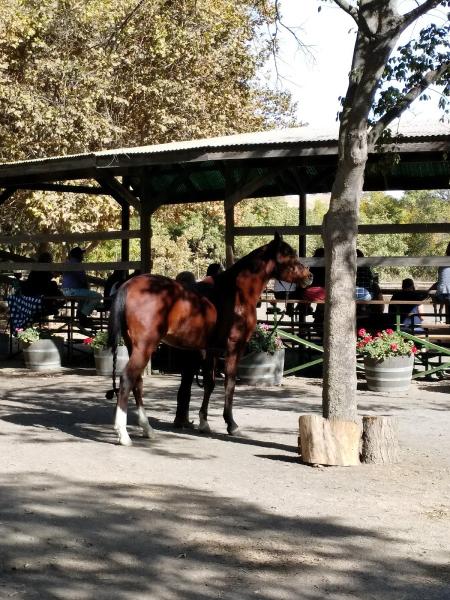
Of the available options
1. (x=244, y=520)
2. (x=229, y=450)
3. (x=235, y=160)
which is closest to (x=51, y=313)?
(x=235, y=160)

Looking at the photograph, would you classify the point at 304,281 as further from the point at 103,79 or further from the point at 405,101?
the point at 103,79

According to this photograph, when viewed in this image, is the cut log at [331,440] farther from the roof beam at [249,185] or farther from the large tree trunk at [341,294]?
the roof beam at [249,185]

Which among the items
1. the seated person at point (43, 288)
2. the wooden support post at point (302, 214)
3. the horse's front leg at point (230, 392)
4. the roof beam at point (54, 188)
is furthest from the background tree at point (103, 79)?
the horse's front leg at point (230, 392)

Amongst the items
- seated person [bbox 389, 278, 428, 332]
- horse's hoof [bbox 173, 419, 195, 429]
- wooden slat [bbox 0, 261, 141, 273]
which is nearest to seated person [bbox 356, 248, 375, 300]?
seated person [bbox 389, 278, 428, 332]

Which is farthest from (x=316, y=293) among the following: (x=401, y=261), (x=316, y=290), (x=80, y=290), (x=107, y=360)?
(x=80, y=290)

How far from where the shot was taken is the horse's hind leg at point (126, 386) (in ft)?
30.2

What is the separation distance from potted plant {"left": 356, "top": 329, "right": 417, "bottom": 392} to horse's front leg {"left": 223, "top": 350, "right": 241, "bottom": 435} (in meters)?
4.01

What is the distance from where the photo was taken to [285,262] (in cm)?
1070

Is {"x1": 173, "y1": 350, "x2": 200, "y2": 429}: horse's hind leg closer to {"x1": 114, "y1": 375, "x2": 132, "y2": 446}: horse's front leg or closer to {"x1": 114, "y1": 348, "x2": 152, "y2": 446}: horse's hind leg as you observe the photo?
{"x1": 114, "y1": 348, "x2": 152, "y2": 446}: horse's hind leg

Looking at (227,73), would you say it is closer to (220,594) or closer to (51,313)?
(51,313)

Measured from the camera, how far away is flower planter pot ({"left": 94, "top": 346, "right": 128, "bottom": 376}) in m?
15.2

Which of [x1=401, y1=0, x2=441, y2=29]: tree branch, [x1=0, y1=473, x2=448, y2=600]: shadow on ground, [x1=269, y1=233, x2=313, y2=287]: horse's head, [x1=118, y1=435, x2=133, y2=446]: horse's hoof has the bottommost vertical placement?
[x1=0, y1=473, x2=448, y2=600]: shadow on ground

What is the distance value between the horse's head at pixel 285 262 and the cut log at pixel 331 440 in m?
2.77

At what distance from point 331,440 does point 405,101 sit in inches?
122
